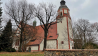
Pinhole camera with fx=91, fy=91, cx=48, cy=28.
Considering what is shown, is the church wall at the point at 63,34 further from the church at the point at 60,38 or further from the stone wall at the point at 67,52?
the stone wall at the point at 67,52

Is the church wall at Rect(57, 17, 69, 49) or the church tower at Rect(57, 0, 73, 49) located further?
the church wall at Rect(57, 17, 69, 49)

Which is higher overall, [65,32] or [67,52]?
[65,32]

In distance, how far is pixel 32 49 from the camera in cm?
2861

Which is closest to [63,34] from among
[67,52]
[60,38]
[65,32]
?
[65,32]

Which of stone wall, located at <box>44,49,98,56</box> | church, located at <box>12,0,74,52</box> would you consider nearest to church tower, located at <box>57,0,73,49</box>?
church, located at <box>12,0,74,52</box>

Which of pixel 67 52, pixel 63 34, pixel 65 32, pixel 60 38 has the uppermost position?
pixel 65 32

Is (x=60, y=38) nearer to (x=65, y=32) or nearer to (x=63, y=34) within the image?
(x=63, y=34)

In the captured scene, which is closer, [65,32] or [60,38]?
[65,32]

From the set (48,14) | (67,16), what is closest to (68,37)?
(67,16)

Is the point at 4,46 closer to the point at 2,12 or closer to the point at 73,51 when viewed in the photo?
the point at 2,12

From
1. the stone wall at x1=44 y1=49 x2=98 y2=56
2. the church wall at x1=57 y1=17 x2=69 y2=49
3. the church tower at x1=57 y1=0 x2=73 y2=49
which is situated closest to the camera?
the stone wall at x1=44 y1=49 x2=98 y2=56

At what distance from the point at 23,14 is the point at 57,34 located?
41.2ft

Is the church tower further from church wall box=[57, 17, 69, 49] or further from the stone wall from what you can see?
the stone wall

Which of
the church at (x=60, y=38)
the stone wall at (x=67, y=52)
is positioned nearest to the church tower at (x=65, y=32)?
the church at (x=60, y=38)
